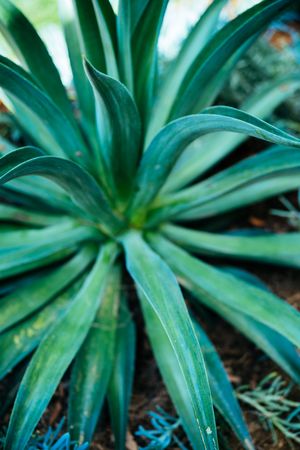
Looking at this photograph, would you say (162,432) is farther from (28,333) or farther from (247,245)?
(247,245)

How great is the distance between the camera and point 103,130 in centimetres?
102

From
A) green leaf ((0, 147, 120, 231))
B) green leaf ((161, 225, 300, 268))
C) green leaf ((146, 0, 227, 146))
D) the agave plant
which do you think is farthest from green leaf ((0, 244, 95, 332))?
green leaf ((146, 0, 227, 146))

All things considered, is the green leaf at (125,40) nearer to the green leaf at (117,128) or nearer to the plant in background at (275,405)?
the green leaf at (117,128)

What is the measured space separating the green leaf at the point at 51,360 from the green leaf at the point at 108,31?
0.44 m

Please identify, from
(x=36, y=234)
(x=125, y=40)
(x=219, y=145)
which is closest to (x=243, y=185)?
(x=219, y=145)

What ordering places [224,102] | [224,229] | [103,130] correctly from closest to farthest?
[103,130], [224,229], [224,102]

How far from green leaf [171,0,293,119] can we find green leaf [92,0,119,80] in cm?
16

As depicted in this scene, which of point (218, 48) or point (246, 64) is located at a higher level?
point (246, 64)

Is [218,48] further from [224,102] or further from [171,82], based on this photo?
[224,102]

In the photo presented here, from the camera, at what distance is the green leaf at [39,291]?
40.7 inches

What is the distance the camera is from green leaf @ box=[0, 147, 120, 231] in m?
0.77

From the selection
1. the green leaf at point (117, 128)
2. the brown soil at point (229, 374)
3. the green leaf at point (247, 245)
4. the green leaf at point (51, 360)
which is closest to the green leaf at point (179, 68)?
the green leaf at point (117, 128)

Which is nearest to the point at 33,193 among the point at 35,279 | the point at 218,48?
the point at 35,279

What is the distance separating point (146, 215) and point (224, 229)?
33 centimetres
